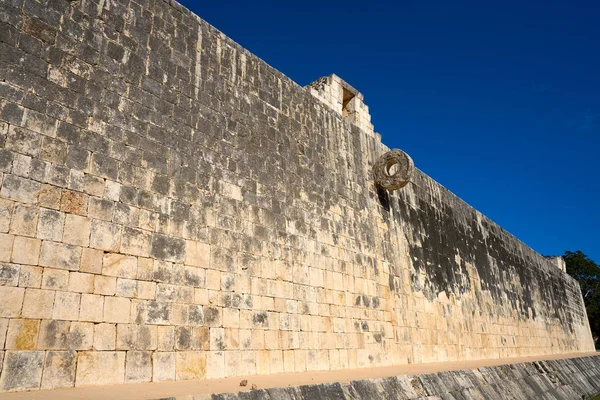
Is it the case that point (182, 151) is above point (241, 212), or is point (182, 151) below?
above

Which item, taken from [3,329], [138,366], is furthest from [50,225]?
[138,366]

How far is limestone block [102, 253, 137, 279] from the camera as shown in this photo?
5.11 meters

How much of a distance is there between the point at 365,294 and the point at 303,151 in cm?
277

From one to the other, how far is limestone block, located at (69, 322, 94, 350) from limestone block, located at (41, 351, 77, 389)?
81mm

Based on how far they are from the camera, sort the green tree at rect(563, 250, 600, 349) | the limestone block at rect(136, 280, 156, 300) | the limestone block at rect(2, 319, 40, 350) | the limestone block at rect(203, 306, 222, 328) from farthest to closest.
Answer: the green tree at rect(563, 250, 600, 349)
the limestone block at rect(203, 306, 222, 328)
the limestone block at rect(136, 280, 156, 300)
the limestone block at rect(2, 319, 40, 350)

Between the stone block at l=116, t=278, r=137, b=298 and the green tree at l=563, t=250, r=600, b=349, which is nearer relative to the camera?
the stone block at l=116, t=278, r=137, b=298

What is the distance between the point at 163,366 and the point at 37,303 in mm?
1473

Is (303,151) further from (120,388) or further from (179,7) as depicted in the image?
(120,388)

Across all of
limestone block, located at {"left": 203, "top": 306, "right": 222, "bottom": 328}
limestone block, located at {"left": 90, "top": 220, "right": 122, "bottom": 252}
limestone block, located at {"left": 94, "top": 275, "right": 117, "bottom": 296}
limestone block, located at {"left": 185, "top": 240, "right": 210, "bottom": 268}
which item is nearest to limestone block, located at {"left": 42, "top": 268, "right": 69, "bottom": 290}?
limestone block, located at {"left": 94, "top": 275, "right": 117, "bottom": 296}

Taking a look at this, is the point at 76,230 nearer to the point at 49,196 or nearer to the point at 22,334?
the point at 49,196

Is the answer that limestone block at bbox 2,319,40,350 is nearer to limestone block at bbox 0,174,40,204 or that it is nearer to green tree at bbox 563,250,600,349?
limestone block at bbox 0,174,40,204

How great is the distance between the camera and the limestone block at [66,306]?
462 centimetres

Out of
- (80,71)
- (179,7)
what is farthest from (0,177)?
(179,7)

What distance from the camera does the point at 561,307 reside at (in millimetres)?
22266
